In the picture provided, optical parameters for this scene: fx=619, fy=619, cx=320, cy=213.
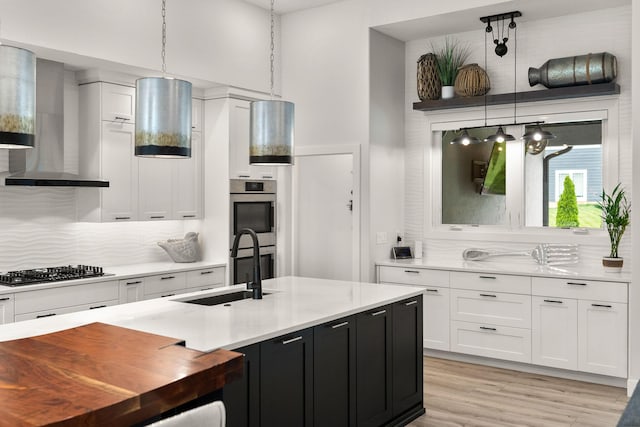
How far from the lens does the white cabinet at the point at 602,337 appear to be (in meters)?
4.93

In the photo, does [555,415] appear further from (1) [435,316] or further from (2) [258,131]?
(2) [258,131]

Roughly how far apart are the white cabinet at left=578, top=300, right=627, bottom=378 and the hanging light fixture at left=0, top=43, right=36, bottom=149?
174 inches

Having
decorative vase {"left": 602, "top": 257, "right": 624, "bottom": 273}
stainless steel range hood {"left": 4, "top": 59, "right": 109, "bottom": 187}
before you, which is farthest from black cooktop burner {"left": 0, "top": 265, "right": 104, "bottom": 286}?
decorative vase {"left": 602, "top": 257, "right": 624, "bottom": 273}

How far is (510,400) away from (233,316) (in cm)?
254

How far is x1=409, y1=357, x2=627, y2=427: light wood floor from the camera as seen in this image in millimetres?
4258

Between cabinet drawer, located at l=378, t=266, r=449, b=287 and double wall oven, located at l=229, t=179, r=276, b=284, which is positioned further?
double wall oven, located at l=229, t=179, r=276, b=284

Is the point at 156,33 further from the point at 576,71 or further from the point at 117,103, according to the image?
the point at 576,71

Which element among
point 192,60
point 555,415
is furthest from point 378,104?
point 555,415

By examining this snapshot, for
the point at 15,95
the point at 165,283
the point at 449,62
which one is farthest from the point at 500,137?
the point at 15,95

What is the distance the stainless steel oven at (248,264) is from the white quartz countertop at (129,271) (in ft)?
0.55

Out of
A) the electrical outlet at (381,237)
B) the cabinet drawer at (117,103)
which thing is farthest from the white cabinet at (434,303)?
the cabinet drawer at (117,103)

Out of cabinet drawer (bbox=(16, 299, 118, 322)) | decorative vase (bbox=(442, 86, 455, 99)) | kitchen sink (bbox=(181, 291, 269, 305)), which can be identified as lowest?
cabinet drawer (bbox=(16, 299, 118, 322))

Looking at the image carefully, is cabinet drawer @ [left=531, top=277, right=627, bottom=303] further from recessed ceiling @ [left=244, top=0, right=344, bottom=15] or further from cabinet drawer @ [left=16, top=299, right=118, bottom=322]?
cabinet drawer @ [left=16, top=299, right=118, bottom=322]

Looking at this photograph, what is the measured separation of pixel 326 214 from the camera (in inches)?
258
